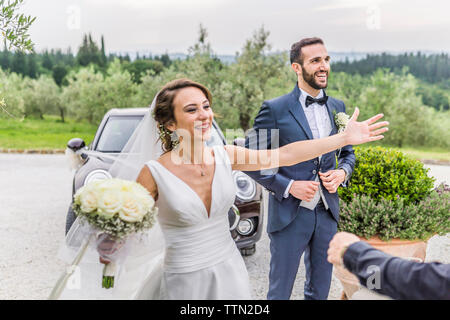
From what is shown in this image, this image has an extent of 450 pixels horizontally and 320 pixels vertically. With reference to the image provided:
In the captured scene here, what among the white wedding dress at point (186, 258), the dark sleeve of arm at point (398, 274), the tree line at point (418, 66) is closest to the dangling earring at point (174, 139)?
the white wedding dress at point (186, 258)

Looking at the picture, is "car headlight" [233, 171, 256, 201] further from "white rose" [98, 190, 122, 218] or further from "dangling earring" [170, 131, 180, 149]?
"white rose" [98, 190, 122, 218]

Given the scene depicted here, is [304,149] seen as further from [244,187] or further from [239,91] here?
[239,91]

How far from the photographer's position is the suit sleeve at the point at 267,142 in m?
2.81

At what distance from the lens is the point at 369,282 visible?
1.67 metres

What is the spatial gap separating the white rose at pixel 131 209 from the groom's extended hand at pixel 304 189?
4.25 ft

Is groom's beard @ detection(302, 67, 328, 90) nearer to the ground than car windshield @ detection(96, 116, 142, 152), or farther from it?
farther from it

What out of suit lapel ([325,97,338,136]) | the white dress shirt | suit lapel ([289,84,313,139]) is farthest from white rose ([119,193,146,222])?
suit lapel ([325,97,338,136])

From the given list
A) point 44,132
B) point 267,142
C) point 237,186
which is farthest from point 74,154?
point 44,132

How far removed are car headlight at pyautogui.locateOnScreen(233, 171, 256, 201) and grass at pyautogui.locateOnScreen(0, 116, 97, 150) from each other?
16.8 metres

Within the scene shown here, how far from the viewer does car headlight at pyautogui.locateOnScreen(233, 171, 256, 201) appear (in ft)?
14.6

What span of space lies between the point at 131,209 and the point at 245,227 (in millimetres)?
2820
